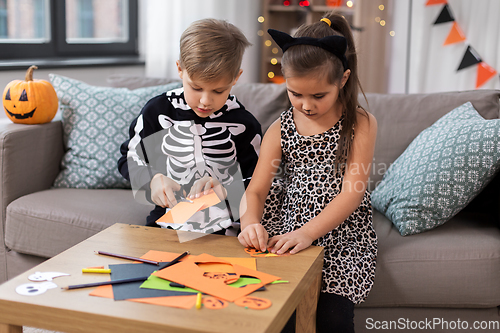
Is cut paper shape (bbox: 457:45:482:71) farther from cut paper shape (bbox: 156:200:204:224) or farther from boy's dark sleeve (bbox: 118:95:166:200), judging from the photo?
cut paper shape (bbox: 156:200:204:224)

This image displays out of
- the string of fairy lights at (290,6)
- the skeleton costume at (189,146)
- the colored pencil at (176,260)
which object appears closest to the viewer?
the colored pencil at (176,260)

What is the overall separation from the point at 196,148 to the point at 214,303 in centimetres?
70

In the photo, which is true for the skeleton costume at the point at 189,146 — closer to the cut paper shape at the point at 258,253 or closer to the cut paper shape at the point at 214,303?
the cut paper shape at the point at 258,253

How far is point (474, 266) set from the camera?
1.39m

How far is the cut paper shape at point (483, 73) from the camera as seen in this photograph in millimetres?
3017

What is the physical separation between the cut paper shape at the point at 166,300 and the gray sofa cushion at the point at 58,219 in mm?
754

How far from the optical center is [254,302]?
854 millimetres

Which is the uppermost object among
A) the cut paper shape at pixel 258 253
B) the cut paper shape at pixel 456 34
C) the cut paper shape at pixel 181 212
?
the cut paper shape at pixel 456 34

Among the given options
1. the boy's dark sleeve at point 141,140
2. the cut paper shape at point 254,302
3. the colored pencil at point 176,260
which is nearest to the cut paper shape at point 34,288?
the colored pencil at point 176,260

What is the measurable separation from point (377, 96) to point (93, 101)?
1135mm

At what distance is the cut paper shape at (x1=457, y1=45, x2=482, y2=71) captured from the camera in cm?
305

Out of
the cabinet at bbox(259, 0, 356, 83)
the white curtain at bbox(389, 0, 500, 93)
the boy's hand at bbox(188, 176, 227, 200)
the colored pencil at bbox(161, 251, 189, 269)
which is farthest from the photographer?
the cabinet at bbox(259, 0, 356, 83)

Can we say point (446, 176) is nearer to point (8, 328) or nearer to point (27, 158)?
point (8, 328)

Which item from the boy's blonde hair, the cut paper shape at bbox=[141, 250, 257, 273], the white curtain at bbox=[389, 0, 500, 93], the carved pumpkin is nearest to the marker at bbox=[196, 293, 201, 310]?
the cut paper shape at bbox=[141, 250, 257, 273]
